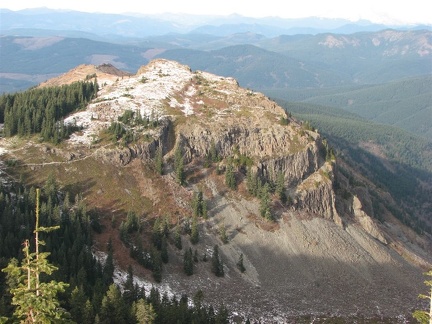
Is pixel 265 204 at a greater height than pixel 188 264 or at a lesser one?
greater

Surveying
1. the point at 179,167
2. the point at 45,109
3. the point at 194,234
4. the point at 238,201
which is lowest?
the point at 194,234

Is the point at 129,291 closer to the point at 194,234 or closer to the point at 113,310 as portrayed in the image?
the point at 113,310

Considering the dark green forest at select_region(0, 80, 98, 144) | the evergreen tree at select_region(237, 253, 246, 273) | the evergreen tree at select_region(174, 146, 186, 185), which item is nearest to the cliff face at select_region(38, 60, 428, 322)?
the evergreen tree at select_region(237, 253, 246, 273)

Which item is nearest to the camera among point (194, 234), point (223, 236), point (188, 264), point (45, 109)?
point (188, 264)

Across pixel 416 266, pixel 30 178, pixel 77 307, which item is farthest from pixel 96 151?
pixel 416 266

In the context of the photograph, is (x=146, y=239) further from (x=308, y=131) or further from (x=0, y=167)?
(x=308, y=131)

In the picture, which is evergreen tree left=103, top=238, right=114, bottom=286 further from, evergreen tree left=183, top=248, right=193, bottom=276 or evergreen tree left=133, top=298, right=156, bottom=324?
evergreen tree left=133, top=298, right=156, bottom=324

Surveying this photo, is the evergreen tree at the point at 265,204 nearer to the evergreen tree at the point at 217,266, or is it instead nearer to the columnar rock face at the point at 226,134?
the columnar rock face at the point at 226,134

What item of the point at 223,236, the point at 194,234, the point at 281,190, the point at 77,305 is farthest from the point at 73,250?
the point at 281,190
